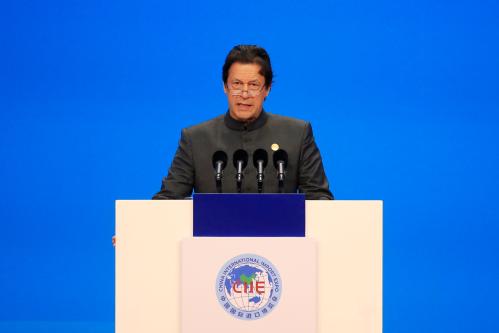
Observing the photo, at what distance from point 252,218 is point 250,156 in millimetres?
731

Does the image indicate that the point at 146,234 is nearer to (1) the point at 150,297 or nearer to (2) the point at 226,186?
(1) the point at 150,297

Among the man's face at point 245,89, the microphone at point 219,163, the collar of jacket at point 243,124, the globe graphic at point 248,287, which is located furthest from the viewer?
the collar of jacket at point 243,124

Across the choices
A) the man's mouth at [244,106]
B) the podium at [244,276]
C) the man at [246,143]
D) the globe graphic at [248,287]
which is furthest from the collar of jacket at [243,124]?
the globe graphic at [248,287]

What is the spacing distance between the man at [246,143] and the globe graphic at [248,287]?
0.58 m

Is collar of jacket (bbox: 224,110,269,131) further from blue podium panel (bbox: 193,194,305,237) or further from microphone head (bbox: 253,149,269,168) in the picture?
blue podium panel (bbox: 193,194,305,237)

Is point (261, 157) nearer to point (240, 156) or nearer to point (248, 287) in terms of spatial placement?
point (240, 156)

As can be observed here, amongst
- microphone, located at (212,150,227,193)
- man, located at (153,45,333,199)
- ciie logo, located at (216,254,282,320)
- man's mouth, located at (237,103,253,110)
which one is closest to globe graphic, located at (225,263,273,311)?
ciie logo, located at (216,254,282,320)

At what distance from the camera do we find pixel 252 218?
2.03 meters

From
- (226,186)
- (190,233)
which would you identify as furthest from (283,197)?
(226,186)

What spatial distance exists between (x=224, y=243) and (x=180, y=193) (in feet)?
2.28

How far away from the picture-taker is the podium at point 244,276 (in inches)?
79.0

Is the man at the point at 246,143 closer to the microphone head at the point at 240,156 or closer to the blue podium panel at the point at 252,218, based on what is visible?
the microphone head at the point at 240,156

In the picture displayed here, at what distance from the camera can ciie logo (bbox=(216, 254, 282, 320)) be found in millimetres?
1995

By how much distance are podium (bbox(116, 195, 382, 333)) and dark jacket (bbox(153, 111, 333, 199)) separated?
57cm
